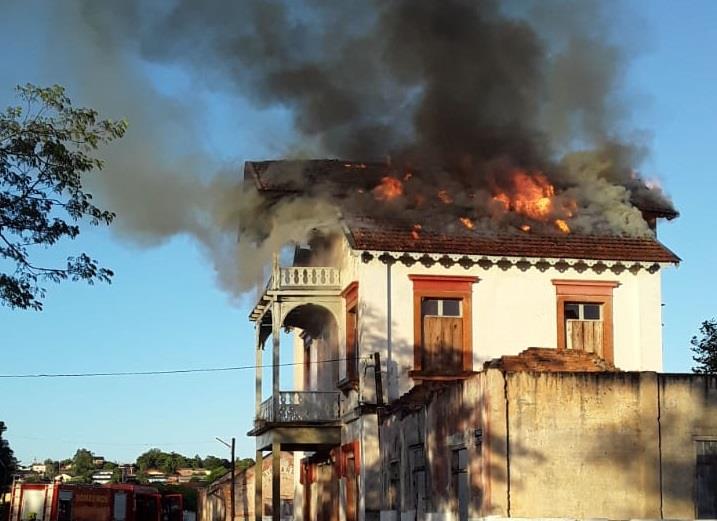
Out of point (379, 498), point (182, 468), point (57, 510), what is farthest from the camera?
point (182, 468)

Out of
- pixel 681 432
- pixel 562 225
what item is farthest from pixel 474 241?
pixel 681 432

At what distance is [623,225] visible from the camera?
3316 cm

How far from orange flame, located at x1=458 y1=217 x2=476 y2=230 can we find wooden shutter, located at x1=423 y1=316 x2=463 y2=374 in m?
2.45

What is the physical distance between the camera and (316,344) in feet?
129

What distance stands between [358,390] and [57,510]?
28.5 ft

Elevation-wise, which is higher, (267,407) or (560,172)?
(560,172)

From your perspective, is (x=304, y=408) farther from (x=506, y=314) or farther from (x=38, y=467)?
(x=38, y=467)

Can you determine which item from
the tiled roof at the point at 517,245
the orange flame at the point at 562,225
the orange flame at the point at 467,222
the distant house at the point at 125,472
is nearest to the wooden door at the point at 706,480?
the tiled roof at the point at 517,245

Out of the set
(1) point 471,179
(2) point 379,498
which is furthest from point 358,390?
(1) point 471,179

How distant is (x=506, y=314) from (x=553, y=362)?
21.9 feet

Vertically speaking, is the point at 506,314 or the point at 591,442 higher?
the point at 506,314

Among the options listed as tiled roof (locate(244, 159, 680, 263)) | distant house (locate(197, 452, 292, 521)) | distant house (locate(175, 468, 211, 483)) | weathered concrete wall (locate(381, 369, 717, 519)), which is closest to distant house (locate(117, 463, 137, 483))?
distant house (locate(197, 452, 292, 521))

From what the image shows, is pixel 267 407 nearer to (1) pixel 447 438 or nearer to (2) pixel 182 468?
(1) pixel 447 438

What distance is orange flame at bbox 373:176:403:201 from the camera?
108ft
